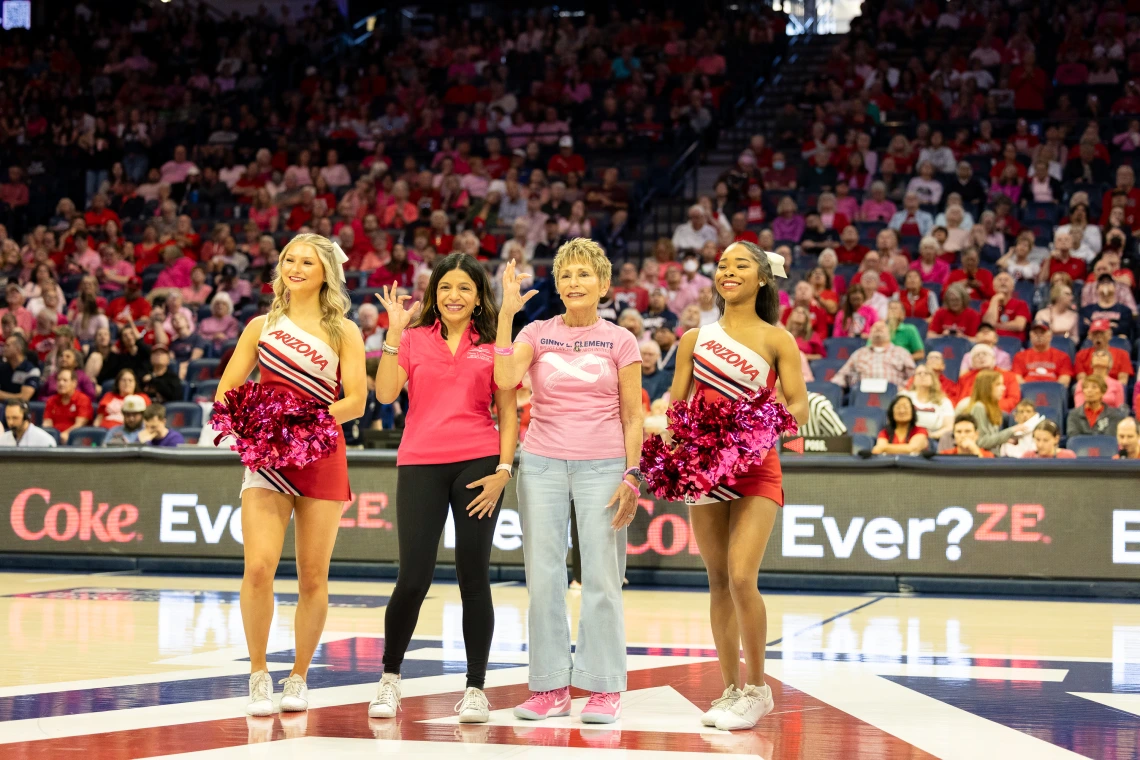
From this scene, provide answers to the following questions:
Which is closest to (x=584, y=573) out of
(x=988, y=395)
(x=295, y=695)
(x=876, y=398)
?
(x=295, y=695)

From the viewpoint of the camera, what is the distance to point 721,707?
5.07 m

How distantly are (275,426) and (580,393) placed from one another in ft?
3.85

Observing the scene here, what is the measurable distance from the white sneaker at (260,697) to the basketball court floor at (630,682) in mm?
47

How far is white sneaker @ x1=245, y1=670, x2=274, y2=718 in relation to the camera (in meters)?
5.11

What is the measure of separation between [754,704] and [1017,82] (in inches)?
573

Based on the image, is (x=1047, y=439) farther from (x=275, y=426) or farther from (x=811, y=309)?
(x=275, y=426)

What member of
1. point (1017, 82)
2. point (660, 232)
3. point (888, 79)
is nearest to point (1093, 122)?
point (1017, 82)

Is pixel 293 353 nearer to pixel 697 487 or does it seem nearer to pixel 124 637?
pixel 697 487

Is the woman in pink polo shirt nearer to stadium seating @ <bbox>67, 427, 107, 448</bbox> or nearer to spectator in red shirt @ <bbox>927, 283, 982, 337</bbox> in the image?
stadium seating @ <bbox>67, 427, 107, 448</bbox>

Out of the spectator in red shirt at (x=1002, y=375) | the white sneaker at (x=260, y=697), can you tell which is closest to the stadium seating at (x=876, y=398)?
the spectator in red shirt at (x=1002, y=375)

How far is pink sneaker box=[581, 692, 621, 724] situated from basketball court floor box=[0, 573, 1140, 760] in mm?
51

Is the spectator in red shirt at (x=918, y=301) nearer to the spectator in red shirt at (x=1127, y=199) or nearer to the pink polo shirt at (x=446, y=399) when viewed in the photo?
the spectator in red shirt at (x=1127, y=199)

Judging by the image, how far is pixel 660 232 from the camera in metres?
18.0

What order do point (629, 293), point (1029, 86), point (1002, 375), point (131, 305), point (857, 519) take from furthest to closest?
point (1029, 86)
point (131, 305)
point (629, 293)
point (1002, 375)
point (857, 519)
